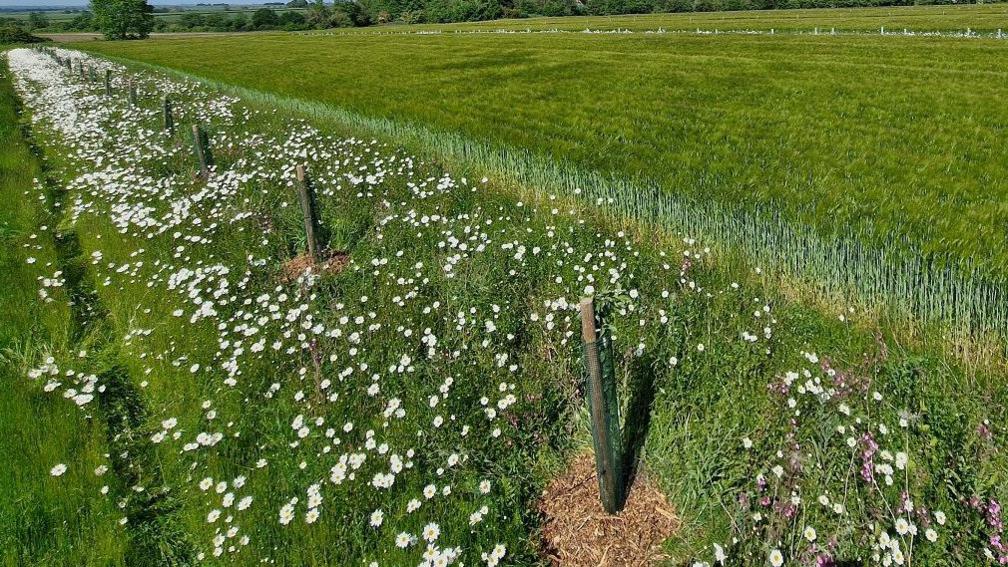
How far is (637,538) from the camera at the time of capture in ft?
13.1

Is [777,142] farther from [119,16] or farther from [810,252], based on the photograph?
[119,16]

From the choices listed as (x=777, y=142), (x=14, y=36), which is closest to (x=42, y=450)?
(x=777, y=142)

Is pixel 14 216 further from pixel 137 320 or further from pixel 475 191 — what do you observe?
pixel 475 191

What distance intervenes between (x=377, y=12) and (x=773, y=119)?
166 meters

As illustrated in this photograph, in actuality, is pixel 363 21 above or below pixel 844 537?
above

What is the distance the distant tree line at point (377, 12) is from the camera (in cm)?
11456

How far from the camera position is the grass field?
23.2ft

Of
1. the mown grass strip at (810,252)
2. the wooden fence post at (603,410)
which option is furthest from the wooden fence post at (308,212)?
the wooden fence post at (603,410)

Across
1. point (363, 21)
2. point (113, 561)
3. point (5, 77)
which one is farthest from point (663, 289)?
point (363, 21)

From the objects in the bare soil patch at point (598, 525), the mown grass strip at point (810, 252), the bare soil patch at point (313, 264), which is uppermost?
the mown grass strip at point (810, 252)

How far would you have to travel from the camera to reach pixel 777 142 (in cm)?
1429

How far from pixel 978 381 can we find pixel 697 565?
3.51 m

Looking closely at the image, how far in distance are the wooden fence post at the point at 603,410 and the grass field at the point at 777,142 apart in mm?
3895

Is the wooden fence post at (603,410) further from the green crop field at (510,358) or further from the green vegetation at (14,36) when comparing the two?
the green vegetation at (14,36)
